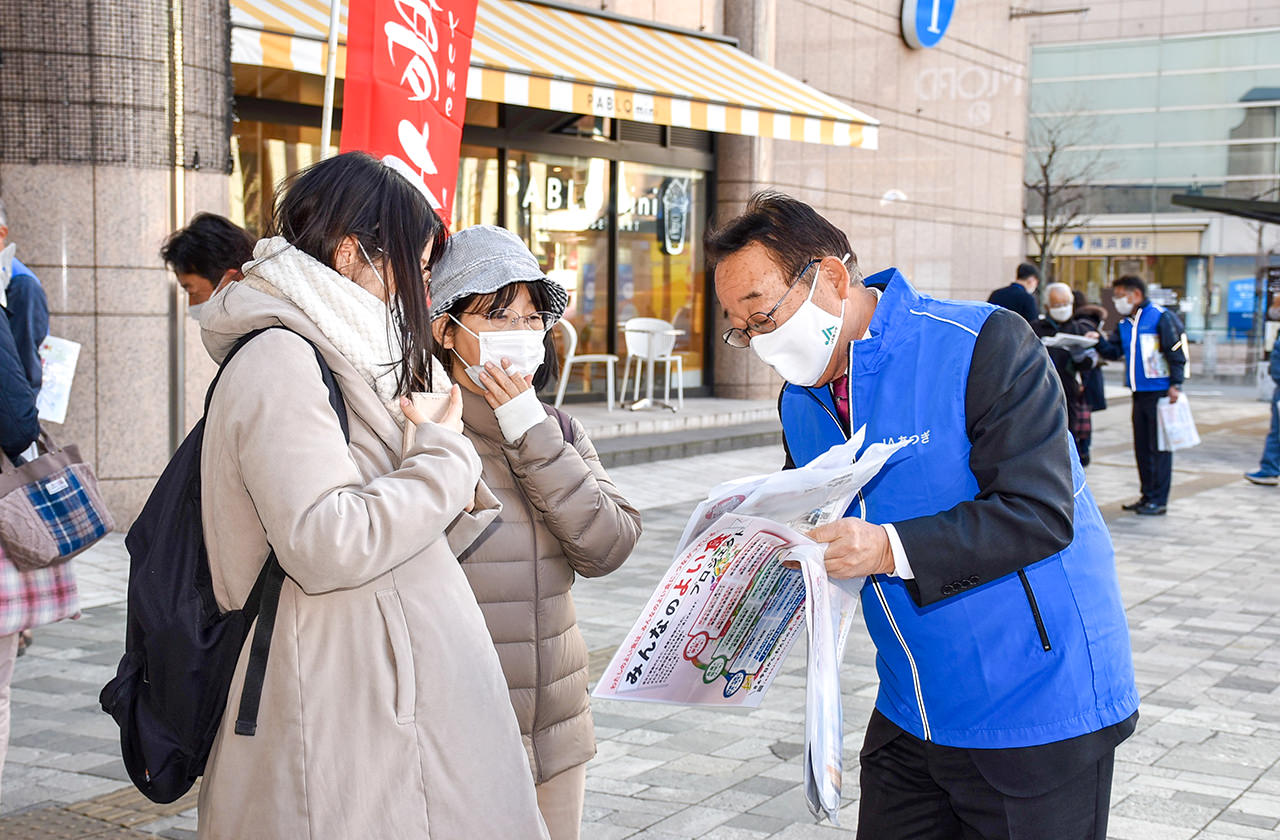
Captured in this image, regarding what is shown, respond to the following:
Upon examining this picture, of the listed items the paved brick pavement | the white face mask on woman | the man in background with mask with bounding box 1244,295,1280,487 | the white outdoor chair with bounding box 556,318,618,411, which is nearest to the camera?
the paved brick pavement

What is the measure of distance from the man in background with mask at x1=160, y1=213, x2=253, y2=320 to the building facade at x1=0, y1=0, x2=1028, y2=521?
80 cm

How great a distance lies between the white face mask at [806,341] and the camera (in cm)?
245

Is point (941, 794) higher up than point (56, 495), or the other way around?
point (56, 495)

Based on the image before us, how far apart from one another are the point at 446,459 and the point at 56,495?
6.90 ft

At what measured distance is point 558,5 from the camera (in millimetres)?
13281

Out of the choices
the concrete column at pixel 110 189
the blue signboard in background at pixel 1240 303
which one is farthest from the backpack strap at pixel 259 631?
the blue signboard in background at pixel 1240 303

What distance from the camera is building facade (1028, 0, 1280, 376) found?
3988 centimetres

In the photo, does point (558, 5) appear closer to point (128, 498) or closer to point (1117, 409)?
point (128, 498)

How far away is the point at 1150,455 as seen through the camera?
1016 centimetres

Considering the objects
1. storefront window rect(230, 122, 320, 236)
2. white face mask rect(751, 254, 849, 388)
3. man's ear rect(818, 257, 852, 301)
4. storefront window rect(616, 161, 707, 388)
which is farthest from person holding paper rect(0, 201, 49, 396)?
storefront window rect(616, 161, 707, 388)

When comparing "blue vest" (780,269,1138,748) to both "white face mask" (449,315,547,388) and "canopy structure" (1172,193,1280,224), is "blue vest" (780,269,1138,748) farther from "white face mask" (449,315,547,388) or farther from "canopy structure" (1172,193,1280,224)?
"canopy structure" (1172,193,1280,224)

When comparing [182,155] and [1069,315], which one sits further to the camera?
[1069,315]

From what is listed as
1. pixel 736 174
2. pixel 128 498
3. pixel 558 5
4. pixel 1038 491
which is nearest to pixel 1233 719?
pixel 1038 491

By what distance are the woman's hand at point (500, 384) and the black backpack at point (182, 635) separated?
0.70m
